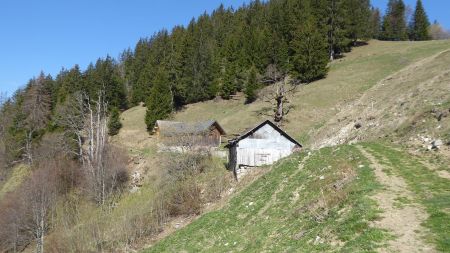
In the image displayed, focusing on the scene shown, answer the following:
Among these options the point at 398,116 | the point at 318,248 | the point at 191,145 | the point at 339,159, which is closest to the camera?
the point at 318,248

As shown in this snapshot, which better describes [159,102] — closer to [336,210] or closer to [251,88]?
[251,88]

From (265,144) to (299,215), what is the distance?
78.7 ft

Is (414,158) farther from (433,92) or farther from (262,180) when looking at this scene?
(433,92)

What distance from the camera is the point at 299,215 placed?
19812 mm

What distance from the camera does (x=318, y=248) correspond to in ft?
47.0

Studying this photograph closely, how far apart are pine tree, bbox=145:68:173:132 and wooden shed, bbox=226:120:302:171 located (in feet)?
109

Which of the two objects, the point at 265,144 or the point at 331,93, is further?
the point at 331,93

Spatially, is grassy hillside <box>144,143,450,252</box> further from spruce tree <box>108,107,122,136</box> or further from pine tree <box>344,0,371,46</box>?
pine tree <box>344,0,371,46</box>

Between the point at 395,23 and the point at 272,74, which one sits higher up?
the point at 395,23

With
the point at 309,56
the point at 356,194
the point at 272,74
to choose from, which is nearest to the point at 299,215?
the point at 356,194

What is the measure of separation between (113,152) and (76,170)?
514 centimetres

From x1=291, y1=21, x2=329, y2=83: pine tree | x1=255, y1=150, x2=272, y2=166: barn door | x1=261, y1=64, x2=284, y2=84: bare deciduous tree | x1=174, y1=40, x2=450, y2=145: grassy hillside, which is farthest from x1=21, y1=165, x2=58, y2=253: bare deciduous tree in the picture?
x1=291, y1=21, x2=329, y2=83: pine tree

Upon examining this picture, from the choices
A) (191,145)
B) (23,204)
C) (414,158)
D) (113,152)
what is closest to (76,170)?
(113,152)

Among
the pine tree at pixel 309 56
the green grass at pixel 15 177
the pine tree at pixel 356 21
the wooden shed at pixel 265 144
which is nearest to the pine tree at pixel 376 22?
the pine tree at pixel 356 21
